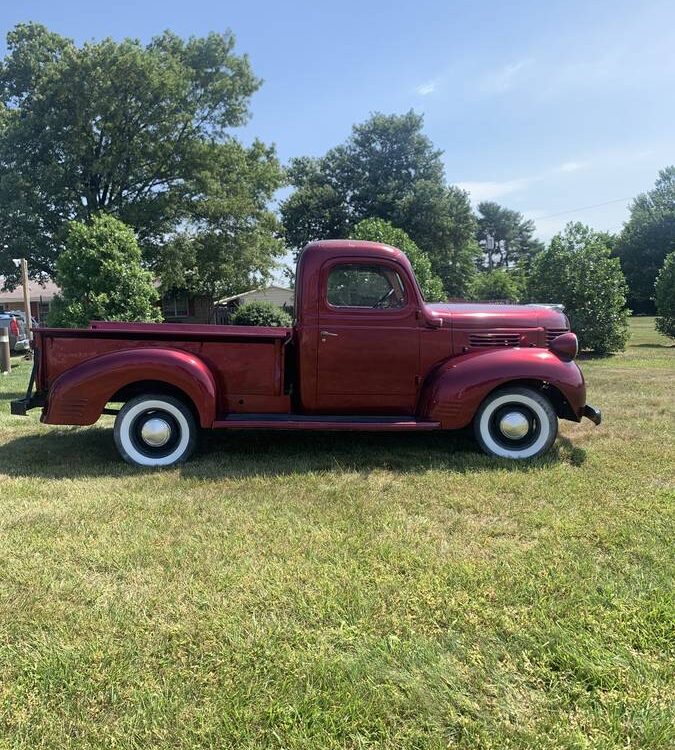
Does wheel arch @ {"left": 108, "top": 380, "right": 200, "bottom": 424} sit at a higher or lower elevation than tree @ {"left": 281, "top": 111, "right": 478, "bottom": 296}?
lower

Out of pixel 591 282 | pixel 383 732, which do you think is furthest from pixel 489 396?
pixel 591 282

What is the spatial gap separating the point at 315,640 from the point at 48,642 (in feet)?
3.78

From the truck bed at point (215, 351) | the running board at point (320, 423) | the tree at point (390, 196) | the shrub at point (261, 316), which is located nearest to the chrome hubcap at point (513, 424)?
the running board at point (320, 423)

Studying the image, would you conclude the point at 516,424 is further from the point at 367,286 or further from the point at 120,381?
the point at 120,381

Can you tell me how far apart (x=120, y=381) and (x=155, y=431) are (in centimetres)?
53

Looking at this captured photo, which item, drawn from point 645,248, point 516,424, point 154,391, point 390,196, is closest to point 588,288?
point 516,424

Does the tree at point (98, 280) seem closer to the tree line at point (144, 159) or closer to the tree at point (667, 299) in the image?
the tree line at point (144, 159)

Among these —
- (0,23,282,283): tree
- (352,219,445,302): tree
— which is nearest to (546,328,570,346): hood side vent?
(352,219,445,302): tree

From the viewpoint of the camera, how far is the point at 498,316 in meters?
5.19

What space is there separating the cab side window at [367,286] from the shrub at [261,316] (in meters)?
12.9

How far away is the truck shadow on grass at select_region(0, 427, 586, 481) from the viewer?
15.3 ft

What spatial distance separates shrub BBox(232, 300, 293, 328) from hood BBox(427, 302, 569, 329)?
12773 millimetres

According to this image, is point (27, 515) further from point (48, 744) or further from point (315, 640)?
point (315, 640)

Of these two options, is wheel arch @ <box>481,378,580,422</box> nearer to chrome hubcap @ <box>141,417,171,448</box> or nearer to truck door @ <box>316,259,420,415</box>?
truck door @ <box>316,259,420,415</box>
